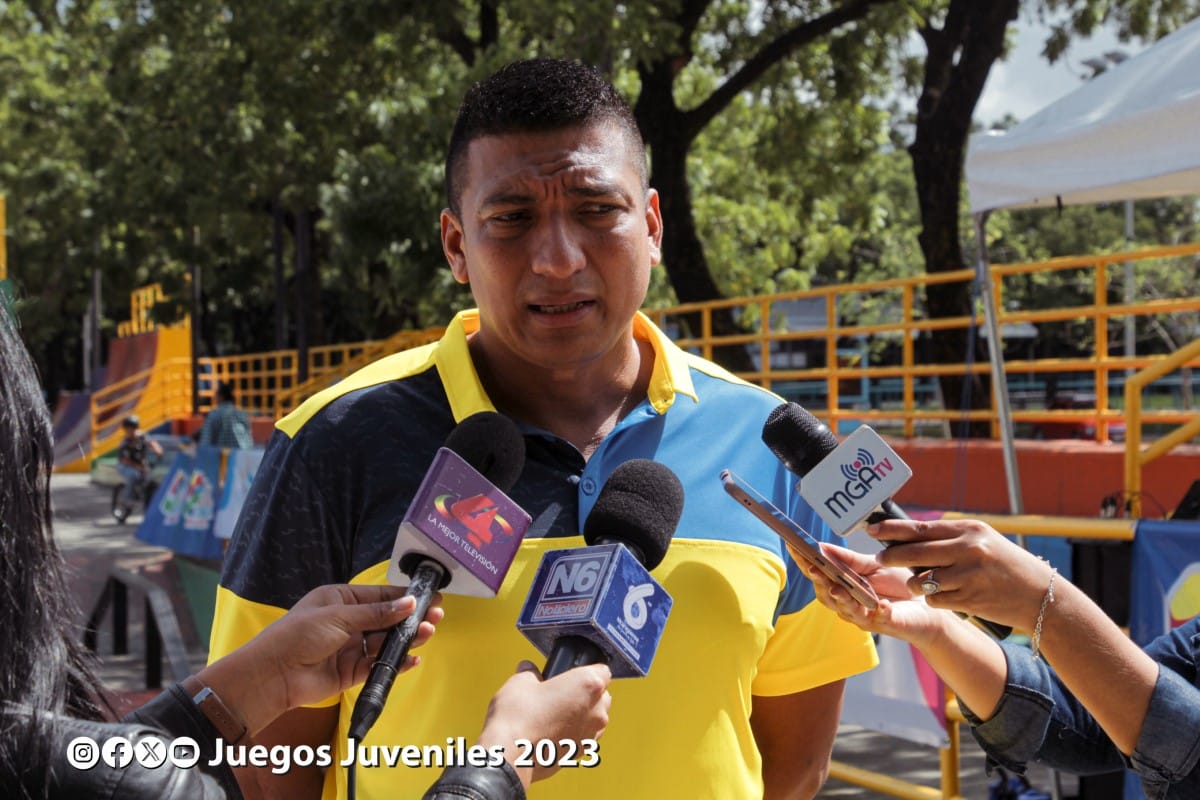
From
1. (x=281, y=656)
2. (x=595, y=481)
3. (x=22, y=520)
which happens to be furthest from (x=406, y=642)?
(x=595, y=481)

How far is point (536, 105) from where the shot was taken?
2.27 meters

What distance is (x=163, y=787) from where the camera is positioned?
1.33m

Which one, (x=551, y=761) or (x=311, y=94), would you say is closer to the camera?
(x=551, y=761)

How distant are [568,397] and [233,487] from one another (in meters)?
7.76

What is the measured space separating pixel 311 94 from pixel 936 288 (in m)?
8.10

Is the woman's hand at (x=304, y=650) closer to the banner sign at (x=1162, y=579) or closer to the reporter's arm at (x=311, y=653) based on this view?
the reporter's arm at (x=311, y=653)

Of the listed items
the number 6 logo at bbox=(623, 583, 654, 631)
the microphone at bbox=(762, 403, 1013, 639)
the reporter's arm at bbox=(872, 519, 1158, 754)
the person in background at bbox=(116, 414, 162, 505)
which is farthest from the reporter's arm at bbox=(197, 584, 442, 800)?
the person in background at bbox=(116, 414, 162, 505)

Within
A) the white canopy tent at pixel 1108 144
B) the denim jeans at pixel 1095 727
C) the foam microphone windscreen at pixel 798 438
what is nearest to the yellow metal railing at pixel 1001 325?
the white canopy tent at pixel 1108 144

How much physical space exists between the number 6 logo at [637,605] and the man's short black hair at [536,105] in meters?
0.92

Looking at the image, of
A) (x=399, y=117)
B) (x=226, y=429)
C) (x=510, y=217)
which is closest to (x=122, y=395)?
(x=226, y=429)

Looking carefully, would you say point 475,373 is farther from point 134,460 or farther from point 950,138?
point 134,460

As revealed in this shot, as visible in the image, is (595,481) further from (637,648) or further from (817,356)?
(817,356)

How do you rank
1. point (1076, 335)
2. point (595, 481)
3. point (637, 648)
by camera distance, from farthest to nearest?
point (1076, 335) < point (595, 481) < point (637, 648)

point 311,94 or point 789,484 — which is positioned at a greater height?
point 311,94
